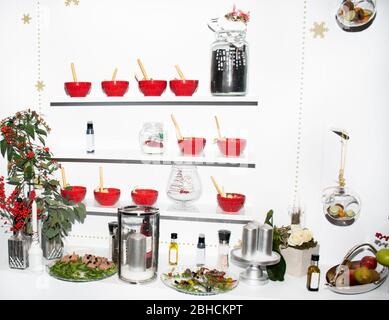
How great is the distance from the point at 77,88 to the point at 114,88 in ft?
0.69

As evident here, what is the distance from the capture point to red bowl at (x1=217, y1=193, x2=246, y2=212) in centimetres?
204

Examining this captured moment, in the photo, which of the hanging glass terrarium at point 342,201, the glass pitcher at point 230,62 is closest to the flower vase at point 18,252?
the glass pitcher at point 230,62

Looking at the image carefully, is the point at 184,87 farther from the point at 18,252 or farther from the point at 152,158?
the point at 18,252

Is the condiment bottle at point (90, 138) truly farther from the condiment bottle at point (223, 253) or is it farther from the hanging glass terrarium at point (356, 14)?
the hanging glass terrarium at point (356, 14)

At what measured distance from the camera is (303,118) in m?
2.10

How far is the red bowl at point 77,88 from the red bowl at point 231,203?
0.95m

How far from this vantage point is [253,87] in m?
2.15

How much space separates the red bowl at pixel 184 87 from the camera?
2027mm

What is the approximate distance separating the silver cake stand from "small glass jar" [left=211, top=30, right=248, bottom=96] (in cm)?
83

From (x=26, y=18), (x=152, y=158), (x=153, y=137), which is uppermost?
(x=26, y=18)

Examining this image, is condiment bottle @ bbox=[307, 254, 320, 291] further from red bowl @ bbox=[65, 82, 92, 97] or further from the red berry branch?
red bowl @ bbox=[65, 82, 92, 97]

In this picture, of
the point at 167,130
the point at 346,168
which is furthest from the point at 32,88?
the point at 346,168

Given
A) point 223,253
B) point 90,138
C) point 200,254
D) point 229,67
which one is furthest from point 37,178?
point 229,67

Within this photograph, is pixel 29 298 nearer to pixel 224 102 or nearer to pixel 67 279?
pixel 67 279
